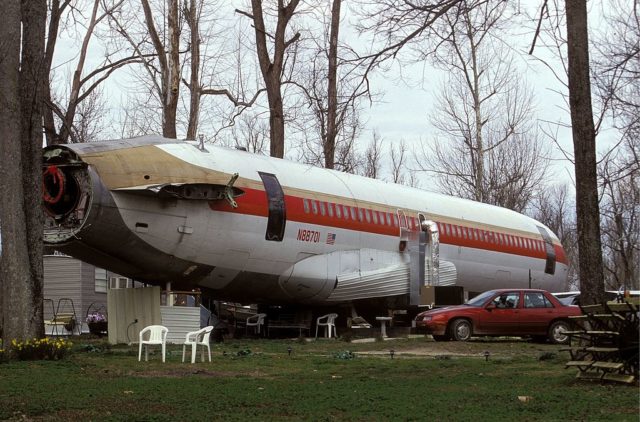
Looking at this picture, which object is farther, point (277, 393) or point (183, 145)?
point (183, 145)

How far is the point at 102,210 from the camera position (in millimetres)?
22000

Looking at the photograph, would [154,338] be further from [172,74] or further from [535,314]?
[172,74]

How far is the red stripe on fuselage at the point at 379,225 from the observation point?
24.8 meters

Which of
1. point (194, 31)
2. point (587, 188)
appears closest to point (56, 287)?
point (194, 31)

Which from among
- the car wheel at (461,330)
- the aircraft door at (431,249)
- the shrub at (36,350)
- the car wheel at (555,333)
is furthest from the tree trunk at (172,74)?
the shrub at (36,350)

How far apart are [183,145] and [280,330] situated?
840 cm

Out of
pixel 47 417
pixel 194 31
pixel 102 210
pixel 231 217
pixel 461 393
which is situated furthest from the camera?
pixel 194 31

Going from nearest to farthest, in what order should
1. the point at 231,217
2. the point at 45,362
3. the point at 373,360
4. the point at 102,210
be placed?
A: 1. the point at 45,362
2. the point at 373,360
3. the point at 102,210
4. the point at 231,217

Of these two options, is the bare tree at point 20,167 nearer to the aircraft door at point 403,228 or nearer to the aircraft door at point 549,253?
the aircraft door at point 403,228

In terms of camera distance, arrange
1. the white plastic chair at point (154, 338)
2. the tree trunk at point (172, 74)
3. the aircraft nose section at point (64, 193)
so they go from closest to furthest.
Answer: the white plastic chair at point (154, 338), the aircraft nose section at point (64, 193), the tree trunk at point (172, 74)

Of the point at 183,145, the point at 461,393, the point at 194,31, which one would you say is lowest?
the point at 461,393

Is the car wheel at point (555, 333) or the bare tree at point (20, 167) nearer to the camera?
the bare tree at point (20, 167)

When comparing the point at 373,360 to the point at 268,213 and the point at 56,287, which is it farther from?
the point at 56,287

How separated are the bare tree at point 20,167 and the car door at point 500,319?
39.6 ft
